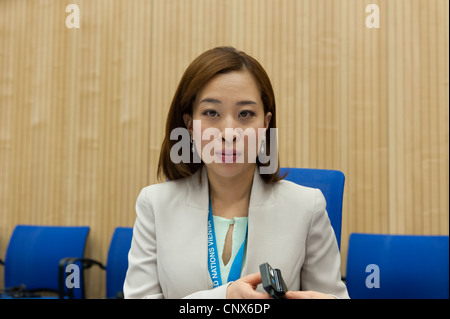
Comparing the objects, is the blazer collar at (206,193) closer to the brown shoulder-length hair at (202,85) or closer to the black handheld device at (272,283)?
the brown shoulder-length hair at (202,85)

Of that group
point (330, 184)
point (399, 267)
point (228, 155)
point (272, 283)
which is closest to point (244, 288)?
point (272, 283)

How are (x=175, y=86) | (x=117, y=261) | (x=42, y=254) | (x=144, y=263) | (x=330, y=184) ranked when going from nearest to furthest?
(x=144, y=263), (x=330, y=184), (x=117, y=261), (x=42, y=254), (x=175, y=86)

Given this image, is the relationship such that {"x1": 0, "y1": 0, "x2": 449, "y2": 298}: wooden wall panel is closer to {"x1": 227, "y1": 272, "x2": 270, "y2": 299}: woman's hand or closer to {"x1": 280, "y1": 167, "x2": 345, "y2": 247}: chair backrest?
{"x1": 280, "y1": 167, "x2": 345, "y2": 247}: chair backrest

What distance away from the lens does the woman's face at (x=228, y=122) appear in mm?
1342

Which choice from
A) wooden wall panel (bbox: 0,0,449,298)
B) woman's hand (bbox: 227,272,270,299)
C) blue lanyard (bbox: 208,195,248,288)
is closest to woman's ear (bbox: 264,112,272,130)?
blue lanyard (bbox: 208,195,248,288)

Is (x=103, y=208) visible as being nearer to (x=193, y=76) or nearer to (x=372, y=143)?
(x=372, y=143)

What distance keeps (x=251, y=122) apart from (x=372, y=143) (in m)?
2.79

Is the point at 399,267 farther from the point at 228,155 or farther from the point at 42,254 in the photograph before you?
the point at 42,254

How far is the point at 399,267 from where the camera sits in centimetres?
328

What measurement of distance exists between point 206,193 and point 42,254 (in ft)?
10.1

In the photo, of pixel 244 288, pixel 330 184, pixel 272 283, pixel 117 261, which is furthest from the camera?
pixel 117 261

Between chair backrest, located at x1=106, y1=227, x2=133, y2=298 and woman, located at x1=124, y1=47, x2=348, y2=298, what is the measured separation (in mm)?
2531

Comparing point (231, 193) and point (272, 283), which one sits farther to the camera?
point (231, 193)

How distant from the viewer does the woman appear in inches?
53.8
